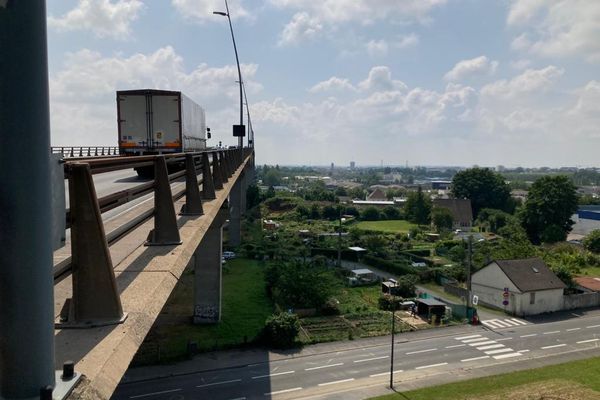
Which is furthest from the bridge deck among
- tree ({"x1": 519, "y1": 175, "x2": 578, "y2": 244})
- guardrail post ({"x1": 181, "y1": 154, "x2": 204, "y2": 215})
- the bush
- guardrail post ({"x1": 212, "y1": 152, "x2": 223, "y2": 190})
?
tree ({"x1": 519, "y1": 175, "x2": 578, "y2": 244})

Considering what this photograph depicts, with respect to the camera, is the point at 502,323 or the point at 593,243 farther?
the point at 593,243

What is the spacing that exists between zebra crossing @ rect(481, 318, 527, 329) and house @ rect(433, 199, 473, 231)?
5521 cm

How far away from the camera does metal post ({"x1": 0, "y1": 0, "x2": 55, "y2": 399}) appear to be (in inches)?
89.5

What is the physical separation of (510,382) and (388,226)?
2592 inches

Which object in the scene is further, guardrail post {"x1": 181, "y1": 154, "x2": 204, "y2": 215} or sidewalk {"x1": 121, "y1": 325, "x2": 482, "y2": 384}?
sidewalk {"x1": 121, "y1": 325, "x2": 482, "y2": 384}

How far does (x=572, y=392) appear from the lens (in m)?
22.2

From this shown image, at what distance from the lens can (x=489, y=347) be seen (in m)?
29.2

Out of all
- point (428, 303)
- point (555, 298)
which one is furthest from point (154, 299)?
point (555, 298)

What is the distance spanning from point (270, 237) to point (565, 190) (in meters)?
42.9

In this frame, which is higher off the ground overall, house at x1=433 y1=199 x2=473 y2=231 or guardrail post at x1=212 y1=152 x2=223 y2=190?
guardrail post at x1=212 y1=152 x2=223 y2=190

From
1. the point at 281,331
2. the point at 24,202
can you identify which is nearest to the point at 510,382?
the point at 281,331

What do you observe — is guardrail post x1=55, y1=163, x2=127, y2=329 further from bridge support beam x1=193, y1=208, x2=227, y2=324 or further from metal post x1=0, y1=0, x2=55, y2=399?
bridge support beam x1=193, y1=208, x2=227, y2=324

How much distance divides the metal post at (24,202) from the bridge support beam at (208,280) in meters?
27.7

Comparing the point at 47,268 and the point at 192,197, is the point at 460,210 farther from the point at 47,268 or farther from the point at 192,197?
the point at 47,268
